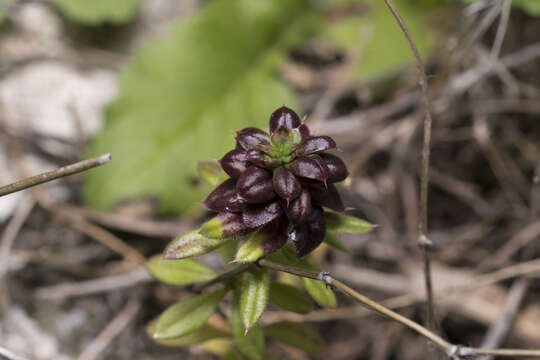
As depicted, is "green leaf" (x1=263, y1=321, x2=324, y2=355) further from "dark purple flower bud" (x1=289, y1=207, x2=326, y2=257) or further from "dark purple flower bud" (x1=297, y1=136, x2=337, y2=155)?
"dark purple flower bud" (x1=297, y1=136, x2=337, y2=155)

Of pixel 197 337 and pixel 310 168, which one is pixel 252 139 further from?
pixel 197 337

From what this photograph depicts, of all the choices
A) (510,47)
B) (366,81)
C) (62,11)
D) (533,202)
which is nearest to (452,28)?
(510,47)

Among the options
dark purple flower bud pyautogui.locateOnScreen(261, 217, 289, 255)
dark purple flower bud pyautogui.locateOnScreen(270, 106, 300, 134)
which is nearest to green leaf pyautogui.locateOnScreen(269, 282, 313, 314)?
dark purple flower bud pyautogui.locateOnScreen(261, 217, 289, 255)

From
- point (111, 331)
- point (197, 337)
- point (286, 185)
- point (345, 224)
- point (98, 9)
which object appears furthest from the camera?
point (98, 9)

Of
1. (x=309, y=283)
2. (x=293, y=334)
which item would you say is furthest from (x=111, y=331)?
(x=309, y=283)

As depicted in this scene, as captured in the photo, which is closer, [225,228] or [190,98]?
[225,228]

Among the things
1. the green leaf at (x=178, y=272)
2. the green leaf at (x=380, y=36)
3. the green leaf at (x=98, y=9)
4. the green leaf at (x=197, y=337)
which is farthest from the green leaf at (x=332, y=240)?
the green leaf at (x=98, y=9)
